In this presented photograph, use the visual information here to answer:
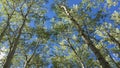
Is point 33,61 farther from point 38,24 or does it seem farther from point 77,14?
point 77,14

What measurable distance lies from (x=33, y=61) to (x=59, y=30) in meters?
6.11

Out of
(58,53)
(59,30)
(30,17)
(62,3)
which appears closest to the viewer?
(30,17)

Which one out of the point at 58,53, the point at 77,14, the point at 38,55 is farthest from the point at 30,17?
the point at 58,53

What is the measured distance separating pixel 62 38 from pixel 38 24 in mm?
5089

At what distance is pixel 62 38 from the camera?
1316 inches

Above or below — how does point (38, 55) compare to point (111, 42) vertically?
below

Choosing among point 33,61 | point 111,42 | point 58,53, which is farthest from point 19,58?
point 111,42

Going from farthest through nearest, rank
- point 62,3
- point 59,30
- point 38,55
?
point 38,55
point 59,30
point 62,3

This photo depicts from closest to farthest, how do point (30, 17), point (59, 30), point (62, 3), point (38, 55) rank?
point (30, 17) < point (62, 3) < point (59, 30) < point (38, 55)

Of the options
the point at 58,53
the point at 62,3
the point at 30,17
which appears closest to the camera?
the point at 30,17

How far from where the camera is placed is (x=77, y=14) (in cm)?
2805

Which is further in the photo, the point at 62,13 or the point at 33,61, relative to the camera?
the point at 33,61

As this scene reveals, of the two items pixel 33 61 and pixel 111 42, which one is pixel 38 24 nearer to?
pixel 33 61

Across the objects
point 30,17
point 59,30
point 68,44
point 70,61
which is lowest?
point 70,61
